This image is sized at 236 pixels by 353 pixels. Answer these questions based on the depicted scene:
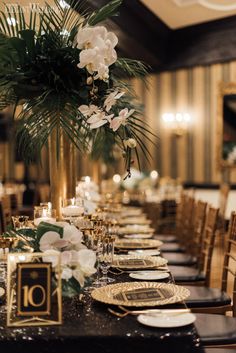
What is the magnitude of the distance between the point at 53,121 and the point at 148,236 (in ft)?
5.96

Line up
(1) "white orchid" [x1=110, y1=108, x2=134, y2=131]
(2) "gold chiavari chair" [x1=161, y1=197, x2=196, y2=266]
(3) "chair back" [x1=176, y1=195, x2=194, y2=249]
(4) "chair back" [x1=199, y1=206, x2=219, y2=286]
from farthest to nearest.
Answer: (3) "chair back" [x1=176, y1=195, x2=194, y2=249] → (2) "gold chiavari chair" [x1=161, y1=197, x2=196, y2=266] → (4) "chair back" [x1=199, y1=206, x2=219, y2=286] → (1) "white orchid" [x1=110, y1=108, x2=134, y2=131]

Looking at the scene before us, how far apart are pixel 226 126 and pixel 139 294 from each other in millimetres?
8197

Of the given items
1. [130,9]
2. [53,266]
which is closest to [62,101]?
[53,266]

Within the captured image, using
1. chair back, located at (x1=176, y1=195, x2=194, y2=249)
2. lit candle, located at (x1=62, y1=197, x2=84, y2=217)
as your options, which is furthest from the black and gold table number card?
chair back, located at (x1=176, y1=195, x2=194, y2=249)

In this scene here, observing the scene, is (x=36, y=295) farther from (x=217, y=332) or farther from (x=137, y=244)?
(x=137, y=244)

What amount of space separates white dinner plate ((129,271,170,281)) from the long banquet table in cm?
71

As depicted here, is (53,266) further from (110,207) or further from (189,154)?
(189,154)

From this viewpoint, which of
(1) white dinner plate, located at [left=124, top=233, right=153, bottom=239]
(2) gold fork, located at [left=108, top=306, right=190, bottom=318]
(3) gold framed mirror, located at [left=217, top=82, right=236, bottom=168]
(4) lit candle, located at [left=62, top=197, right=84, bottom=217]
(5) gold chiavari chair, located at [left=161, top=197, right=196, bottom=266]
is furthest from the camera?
(3) gold framed mirror, located at [left=217, top=82, right=236, bottom=168]

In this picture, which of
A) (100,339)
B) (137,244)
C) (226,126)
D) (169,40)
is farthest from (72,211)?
(226,126)

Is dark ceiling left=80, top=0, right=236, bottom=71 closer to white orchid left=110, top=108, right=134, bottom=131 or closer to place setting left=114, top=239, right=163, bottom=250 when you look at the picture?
place setting left=114, top=239, right=163, bottom=250

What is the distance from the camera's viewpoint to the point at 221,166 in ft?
32.5

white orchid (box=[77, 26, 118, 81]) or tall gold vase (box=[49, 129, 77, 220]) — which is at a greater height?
white orchid (box=[77, 26, 118, 81])

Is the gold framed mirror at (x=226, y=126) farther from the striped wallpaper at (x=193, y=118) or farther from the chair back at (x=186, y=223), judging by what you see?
the chair back at (x=186, y=223)

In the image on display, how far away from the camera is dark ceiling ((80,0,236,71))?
7.47 metres
